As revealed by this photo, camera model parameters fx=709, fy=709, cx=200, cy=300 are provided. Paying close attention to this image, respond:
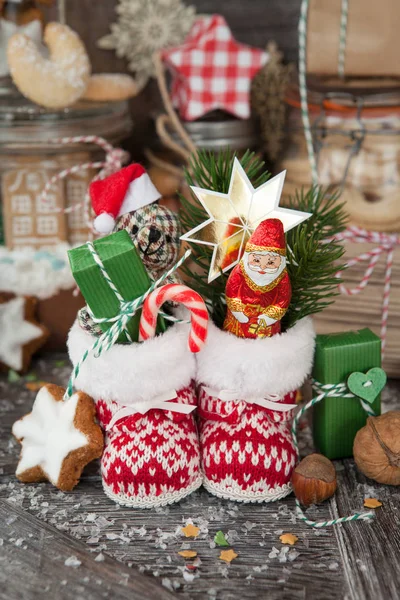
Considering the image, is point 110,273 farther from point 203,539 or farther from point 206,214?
point 203,539

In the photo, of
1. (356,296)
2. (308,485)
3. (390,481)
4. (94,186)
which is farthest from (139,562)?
(356,296)

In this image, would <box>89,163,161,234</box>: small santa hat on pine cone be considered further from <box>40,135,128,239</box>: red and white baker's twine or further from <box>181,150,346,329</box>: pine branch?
<box>40,135,128,239</box>: red and white baker's twine

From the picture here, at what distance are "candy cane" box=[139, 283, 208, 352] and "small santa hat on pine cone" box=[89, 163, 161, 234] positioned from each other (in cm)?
11

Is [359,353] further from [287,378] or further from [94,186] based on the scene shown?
[94,186]

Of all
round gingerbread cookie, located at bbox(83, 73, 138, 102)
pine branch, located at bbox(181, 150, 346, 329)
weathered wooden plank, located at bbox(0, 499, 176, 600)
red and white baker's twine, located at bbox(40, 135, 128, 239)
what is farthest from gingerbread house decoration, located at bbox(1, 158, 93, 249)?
weathered wooden plank, located at bbox(0, 499, 176, 600)

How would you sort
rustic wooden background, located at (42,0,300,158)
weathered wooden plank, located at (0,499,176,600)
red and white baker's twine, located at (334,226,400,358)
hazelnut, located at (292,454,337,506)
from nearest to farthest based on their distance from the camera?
weathered wooden plank, located at (0,499,176,600)
hazelnut, located at (292,454,337,506)
red and white baker's twine, located at (334,226,400,358)
rustic wooden background, located at (42,0,300,158)

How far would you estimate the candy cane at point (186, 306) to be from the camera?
0.78 m

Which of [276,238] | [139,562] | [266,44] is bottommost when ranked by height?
[139,562]

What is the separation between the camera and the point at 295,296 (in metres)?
0.88

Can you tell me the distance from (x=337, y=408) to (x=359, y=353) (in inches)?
3.0

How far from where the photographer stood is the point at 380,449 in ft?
2.73

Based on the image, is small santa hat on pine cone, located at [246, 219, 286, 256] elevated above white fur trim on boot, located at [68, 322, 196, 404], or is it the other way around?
small santa hat on pine cone, located at [246, 219, 286, 256]

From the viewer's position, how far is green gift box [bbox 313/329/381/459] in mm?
881

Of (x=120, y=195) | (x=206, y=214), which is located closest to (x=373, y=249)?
(x=206, y=214)
